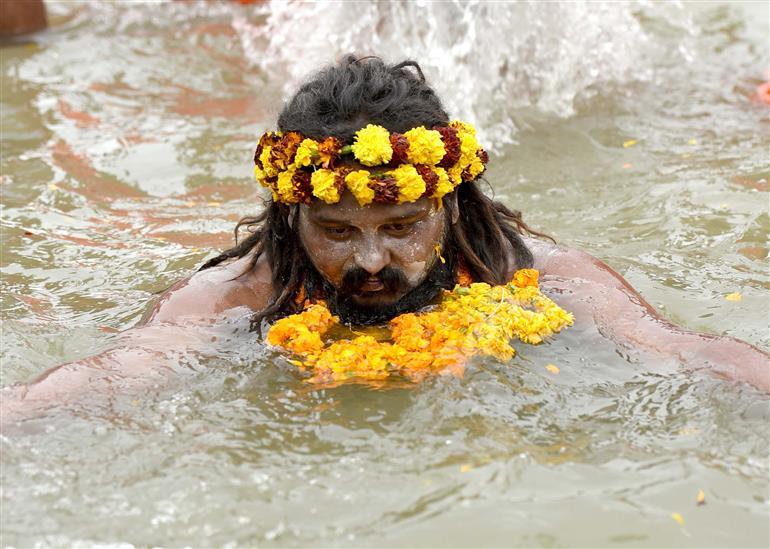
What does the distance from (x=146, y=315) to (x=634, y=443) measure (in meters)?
2.24

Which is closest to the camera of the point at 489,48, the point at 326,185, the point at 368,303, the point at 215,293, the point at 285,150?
the point at 326,185

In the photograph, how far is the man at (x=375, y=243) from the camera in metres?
4.62

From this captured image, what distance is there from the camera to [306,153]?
4684 millimetres

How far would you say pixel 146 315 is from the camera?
530cm

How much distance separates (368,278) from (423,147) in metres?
0.56

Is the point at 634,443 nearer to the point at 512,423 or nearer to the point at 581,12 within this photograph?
the point at 512,423

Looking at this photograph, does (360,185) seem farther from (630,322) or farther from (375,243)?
(630,322)

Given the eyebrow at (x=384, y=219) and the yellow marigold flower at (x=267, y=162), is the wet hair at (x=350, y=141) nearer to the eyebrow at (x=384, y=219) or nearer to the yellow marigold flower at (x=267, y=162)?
the yellow marigold flower at (x=267, y=162)

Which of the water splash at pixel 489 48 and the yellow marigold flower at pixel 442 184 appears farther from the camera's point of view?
the water splash at pixel 489 48

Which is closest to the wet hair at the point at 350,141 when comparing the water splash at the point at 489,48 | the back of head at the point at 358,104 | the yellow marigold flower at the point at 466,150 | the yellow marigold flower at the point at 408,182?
the back of head at the point at 358,104

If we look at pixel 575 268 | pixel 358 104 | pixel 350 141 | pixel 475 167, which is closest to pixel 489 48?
pixel 575 268

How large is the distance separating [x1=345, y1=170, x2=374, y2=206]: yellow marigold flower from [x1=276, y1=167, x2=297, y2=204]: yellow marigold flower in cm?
25

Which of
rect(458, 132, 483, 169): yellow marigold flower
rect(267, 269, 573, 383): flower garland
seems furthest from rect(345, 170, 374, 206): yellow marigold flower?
rect(267, 269, 573, 383): flower garland

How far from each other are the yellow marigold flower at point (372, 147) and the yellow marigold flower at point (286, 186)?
28 centimetres
